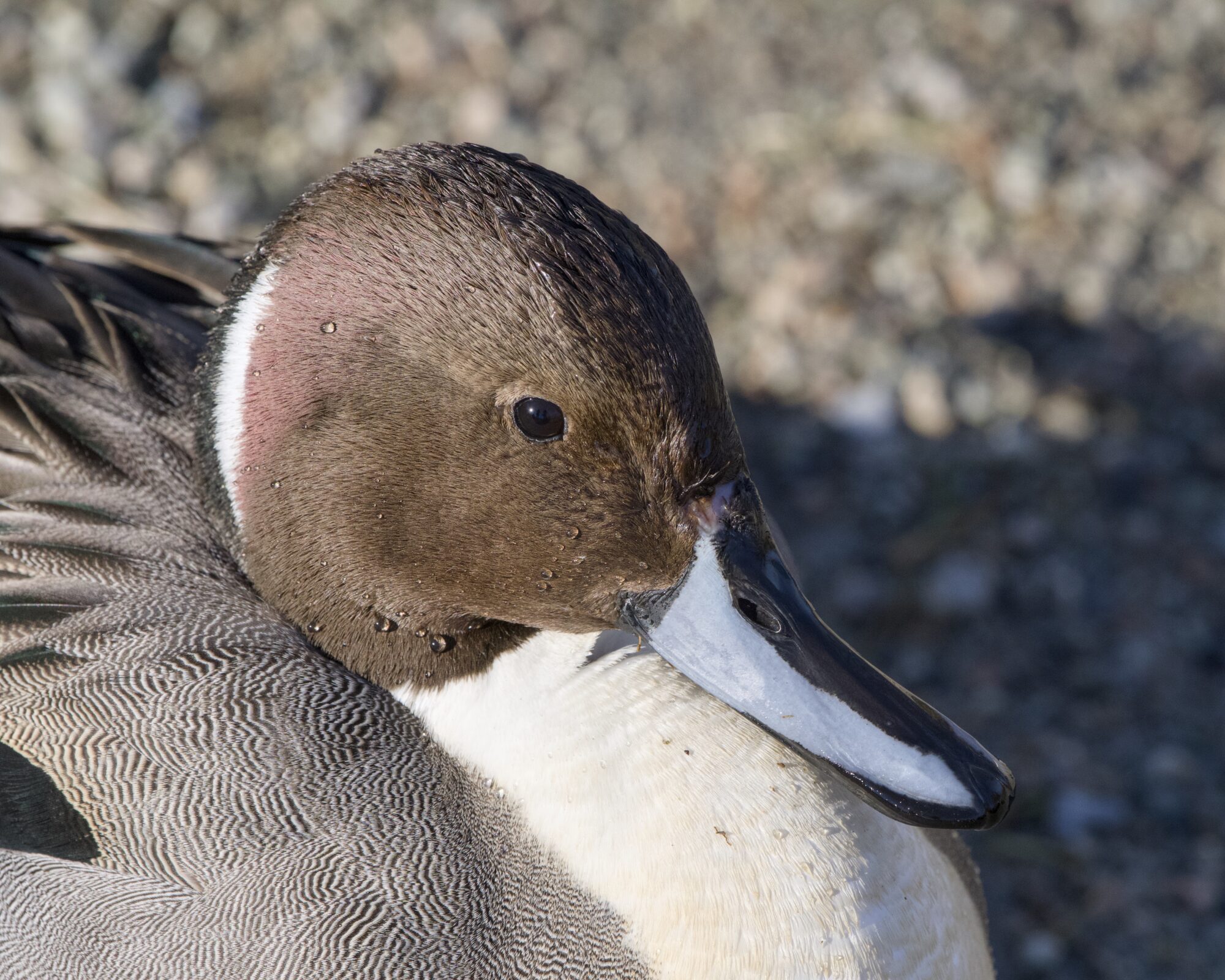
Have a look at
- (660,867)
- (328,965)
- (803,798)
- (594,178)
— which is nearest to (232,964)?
(328,965)

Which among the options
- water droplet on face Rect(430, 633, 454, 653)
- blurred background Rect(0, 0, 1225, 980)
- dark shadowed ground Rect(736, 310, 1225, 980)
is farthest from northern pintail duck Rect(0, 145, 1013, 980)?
blurred background Rect(0, 0, 1225, 980)

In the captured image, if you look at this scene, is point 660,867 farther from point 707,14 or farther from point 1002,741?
point 707,14

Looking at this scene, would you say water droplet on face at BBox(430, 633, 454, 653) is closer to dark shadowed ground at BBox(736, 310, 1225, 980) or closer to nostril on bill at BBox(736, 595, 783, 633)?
nostril on bill at BBox(736, 595, 783, 633)

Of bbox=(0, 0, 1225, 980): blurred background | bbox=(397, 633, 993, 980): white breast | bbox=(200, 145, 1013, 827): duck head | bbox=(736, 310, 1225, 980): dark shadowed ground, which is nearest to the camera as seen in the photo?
bbox=(200, 145, 1013, 827): duck head

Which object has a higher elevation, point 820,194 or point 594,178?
point 820,194

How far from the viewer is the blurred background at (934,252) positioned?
2.12 metres

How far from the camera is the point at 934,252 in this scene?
8.60 ft

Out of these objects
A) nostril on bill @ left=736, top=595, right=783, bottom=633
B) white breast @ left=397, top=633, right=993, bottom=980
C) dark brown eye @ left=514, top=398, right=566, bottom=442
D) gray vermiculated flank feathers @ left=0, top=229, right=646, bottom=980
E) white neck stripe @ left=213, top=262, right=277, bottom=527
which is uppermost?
dark brown eye @ left=514, top=398, right=566, bottom=442

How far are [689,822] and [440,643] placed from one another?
0.99 feet

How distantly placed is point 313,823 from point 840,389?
1.43 m

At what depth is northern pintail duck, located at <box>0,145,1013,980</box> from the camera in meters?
1.19

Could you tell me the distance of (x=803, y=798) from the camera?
52.8 inches

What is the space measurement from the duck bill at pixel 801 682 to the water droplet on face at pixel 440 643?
234 mm

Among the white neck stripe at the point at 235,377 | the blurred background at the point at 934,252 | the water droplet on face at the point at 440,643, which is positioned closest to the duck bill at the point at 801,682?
the water droplet on face at the point at 440,643
